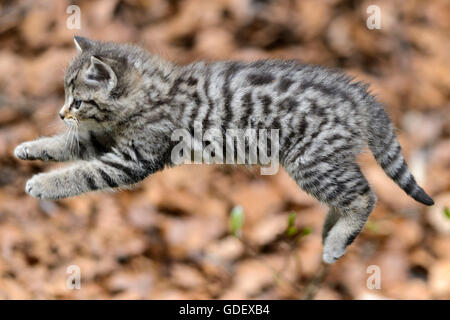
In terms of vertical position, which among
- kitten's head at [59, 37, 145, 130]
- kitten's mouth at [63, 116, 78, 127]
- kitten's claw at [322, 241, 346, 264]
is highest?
kitten's head at [59, 37, 145, 130]

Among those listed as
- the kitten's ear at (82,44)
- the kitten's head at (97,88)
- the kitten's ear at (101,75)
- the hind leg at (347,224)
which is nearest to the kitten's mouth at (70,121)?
the kitten's head at (97,88)

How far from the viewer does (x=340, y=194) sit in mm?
2258

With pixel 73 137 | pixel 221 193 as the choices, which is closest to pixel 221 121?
pixel 73 137

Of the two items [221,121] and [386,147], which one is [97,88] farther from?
[386,147]

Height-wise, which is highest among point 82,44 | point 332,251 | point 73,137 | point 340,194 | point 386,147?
point 82,44

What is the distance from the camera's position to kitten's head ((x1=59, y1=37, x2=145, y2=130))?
239cm

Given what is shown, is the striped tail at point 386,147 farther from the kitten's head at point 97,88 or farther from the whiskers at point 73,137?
the whiskers at point 73,137

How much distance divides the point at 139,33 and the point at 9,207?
1579 mm

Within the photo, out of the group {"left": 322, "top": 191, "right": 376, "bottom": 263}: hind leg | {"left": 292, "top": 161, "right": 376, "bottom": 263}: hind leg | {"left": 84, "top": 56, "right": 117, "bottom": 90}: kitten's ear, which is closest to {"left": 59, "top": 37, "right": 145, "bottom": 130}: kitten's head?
{"left": 84, "top": 56, "right": 117, "bottom": 90}: kitten's ear

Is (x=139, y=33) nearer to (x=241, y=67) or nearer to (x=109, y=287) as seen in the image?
(x=109, y=287)

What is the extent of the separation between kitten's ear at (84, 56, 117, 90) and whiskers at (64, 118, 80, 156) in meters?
0.17

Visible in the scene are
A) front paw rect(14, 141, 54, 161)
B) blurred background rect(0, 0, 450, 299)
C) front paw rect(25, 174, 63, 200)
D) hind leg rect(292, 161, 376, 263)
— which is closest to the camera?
hind leg rect(292, 161, 376, 263)

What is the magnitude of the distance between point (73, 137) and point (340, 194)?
1070 mm

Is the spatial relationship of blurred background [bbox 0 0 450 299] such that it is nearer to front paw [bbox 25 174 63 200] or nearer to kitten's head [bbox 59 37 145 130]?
kitten's head [bbox 59 37 145 130]
